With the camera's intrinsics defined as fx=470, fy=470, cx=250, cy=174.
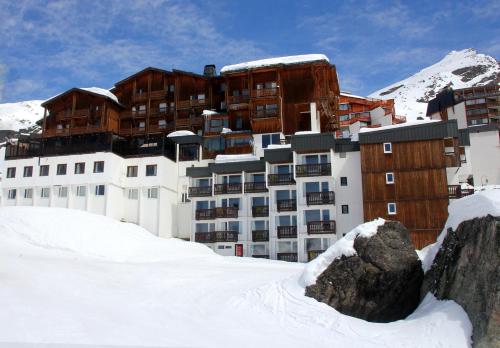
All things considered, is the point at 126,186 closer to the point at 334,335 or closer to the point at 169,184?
the point at 169,184

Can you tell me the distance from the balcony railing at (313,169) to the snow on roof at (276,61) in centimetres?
1771

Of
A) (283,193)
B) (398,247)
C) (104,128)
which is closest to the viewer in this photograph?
(398,247)

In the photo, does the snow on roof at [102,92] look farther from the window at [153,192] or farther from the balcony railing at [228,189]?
the balcony railing at [228,189]

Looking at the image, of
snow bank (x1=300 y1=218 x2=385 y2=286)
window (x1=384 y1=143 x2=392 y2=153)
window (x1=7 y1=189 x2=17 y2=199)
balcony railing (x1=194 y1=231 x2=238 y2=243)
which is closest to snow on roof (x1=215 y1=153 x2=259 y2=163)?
balcony railing (x1=194 y1=231 x2=238 y2=243)

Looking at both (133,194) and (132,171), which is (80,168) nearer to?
(132,171)

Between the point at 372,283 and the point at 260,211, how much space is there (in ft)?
95.7

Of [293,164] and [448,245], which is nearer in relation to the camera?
[448,245]

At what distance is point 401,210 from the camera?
4072 centimetres

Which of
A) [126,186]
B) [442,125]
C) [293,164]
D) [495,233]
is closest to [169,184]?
[126,186]

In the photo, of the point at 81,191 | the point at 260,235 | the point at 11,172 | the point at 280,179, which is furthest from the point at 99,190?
the point at 280,179

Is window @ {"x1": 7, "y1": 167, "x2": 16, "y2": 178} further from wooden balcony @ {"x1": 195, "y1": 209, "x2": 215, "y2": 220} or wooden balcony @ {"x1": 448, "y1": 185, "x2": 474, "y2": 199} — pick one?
wooden balcony @ {"x1": 448, "y1": 185, "x2": 474, "y2": 199}

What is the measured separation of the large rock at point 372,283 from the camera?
1925 centimetres

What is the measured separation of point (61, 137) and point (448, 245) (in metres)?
53.9

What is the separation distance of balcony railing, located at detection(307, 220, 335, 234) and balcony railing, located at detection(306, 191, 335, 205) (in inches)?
71.7
